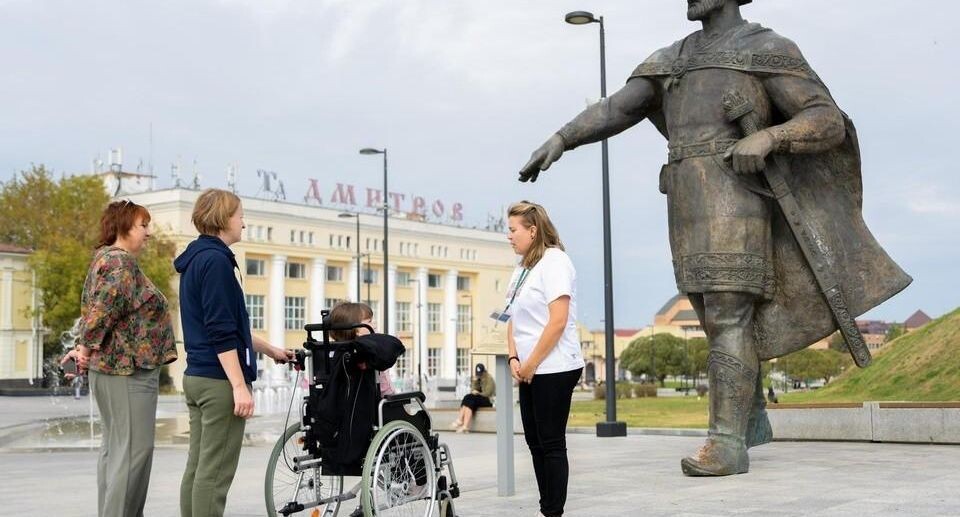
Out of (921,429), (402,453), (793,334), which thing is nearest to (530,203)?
(402,453)

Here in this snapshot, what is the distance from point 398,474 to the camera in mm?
5840

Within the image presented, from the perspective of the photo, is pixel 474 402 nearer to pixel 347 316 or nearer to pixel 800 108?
pixel 800 108

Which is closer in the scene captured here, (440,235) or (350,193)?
(350,193)

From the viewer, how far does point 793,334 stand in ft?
27.4

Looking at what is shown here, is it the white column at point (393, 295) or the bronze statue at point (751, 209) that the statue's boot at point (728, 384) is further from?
the white column at point (393, 295)

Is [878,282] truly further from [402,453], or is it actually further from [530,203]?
[402,453]

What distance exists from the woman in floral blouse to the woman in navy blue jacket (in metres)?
0.31

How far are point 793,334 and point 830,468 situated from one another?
116 centimetres

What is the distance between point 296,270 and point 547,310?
85558mm

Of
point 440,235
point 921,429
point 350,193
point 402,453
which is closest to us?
point 402,453

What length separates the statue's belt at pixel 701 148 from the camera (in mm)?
8047

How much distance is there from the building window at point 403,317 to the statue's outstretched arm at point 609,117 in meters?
Result: 90.0

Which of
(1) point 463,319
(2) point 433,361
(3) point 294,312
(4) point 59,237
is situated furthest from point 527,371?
(1) point 463,319

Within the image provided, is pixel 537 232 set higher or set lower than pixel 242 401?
higher
